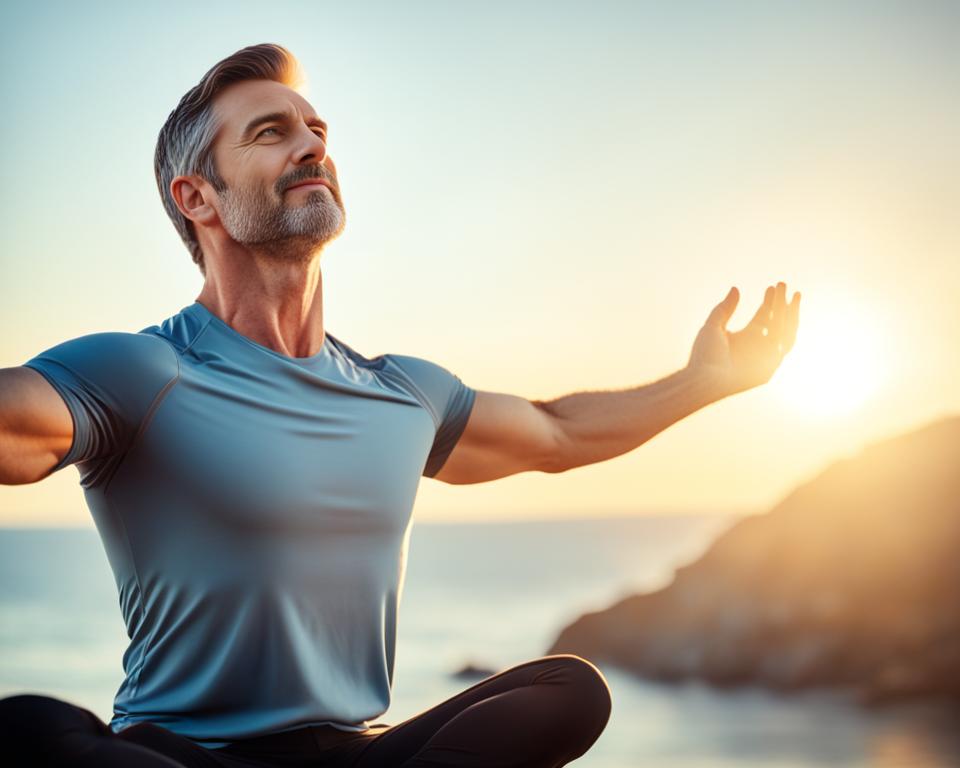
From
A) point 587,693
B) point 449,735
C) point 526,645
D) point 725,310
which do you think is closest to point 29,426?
point 449,735

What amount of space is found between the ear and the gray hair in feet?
0.04

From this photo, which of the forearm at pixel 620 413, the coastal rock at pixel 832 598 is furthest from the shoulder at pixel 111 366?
the coastal rock at pixel 832 598

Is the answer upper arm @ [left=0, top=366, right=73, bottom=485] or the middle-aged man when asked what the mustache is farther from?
upper arm @ [left=0, top=366, right=73, bottom=485]

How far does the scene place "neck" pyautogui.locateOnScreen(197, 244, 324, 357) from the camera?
1518 millimetres

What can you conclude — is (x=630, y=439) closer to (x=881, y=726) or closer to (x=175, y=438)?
(x=175, y=438)

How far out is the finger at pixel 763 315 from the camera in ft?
6.20

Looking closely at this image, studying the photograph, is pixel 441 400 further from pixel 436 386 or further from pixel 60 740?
pixel 60 740

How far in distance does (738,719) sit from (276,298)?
6.98 metres

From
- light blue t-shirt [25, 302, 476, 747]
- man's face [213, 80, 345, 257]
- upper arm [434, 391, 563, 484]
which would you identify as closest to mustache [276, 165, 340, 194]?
man's face [213, 80, 345, 257]

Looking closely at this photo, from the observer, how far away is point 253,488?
1340mm

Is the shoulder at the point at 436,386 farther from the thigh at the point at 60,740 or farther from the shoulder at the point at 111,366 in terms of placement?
the thigh at the point at 60,740

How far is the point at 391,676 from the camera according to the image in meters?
1.50

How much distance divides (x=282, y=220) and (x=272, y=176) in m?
0.07

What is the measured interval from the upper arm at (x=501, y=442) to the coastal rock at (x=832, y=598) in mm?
5939
